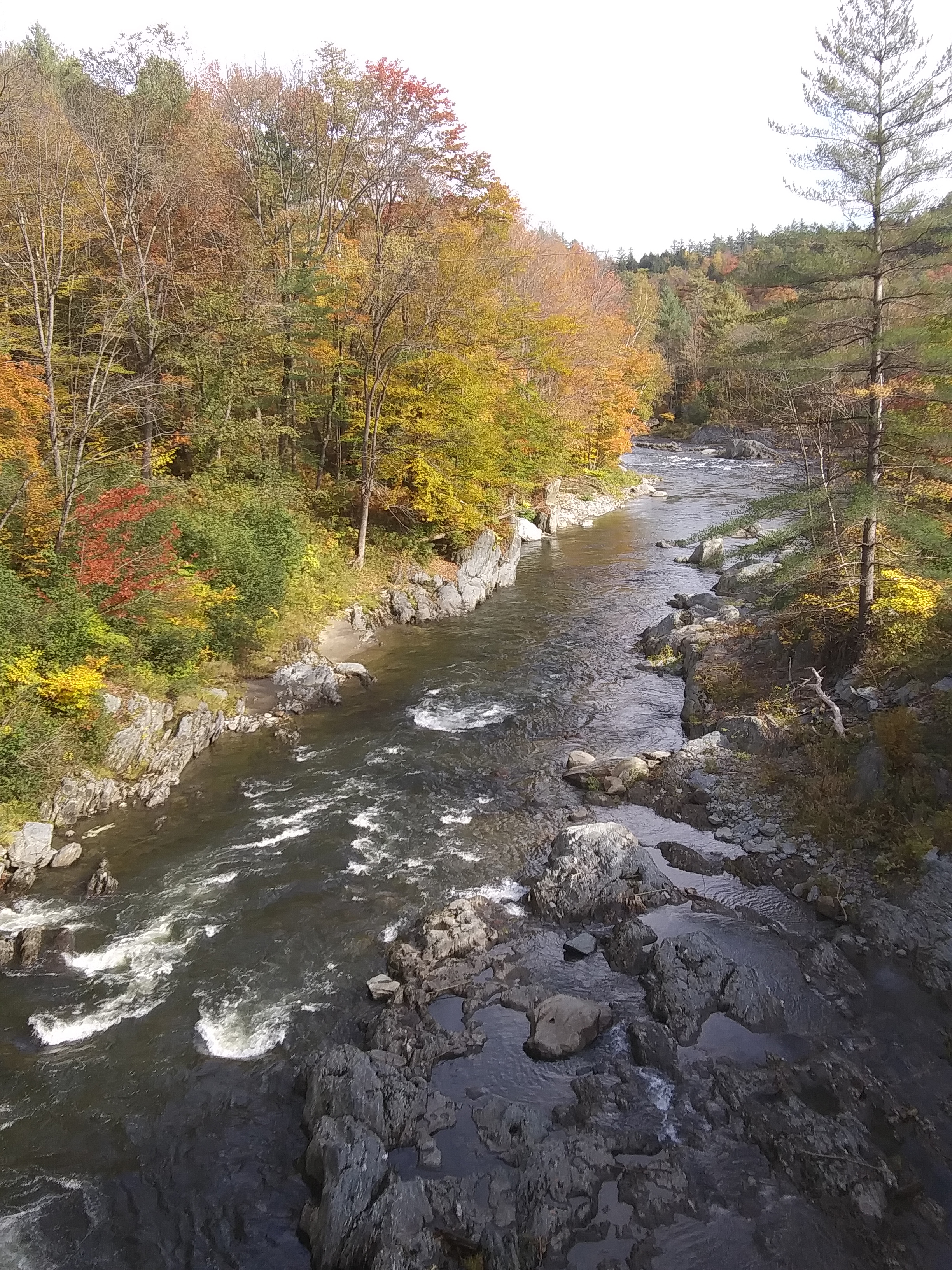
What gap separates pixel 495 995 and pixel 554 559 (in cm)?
2693

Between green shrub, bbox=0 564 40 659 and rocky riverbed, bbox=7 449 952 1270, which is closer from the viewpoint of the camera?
rocky riverbed, bbox=7 449 952 1270

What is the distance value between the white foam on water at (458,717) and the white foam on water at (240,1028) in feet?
29.1

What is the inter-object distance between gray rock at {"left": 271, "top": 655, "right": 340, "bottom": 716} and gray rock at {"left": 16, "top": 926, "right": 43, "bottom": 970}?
855cm

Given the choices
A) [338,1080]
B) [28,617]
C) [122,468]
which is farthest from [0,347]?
[338,1080]

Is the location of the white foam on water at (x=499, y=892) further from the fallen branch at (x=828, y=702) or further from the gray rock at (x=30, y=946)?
the fallen branch at (x=828, y=702)

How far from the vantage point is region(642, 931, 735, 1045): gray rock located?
9547 millimetres

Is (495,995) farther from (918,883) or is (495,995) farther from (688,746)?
(688,746)

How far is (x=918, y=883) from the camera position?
435 inches

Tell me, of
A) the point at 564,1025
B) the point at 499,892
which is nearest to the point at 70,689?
the point at 499,892

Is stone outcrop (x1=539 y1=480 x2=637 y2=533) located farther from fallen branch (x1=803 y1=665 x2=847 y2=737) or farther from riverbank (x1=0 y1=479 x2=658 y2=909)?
fallen branch (x1=803 y1=665 x2=847 y2=737)

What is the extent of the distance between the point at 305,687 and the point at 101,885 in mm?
7964

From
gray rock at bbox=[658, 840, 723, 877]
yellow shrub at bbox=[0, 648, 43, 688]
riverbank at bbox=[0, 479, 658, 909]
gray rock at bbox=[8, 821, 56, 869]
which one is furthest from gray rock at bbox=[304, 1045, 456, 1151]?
yellow shrub at bbox=[0, 648, 43, 688]

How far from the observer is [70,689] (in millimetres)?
14188

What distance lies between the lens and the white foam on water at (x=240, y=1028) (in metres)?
9.38
